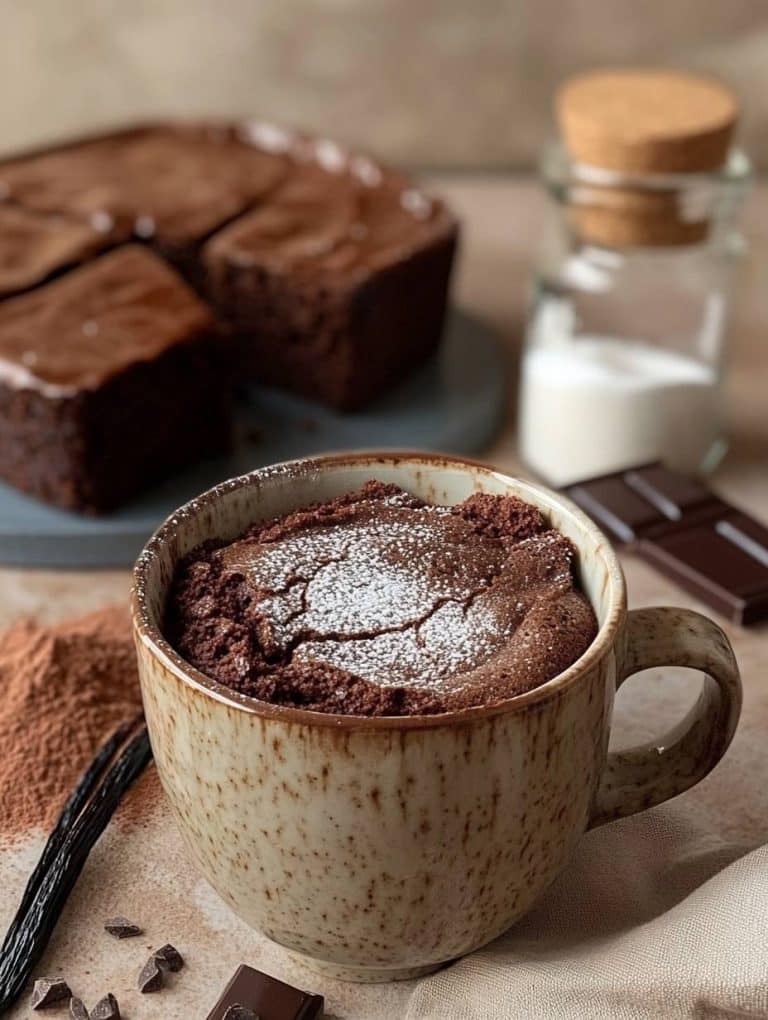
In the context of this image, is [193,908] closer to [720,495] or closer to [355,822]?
[355,822]

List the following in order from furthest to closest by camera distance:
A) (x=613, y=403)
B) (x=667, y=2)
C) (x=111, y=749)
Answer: (x=667, y=2) < (x=613, y=403) < (x=111, y=749)

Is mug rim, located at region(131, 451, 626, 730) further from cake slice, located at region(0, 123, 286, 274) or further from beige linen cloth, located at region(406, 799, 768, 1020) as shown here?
cake slice, located at region(0, 123, 286, 274)

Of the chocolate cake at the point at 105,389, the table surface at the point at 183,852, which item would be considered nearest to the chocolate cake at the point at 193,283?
the chocolate cake at the point at 105,389

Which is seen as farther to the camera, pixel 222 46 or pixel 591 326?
pixel 222 46

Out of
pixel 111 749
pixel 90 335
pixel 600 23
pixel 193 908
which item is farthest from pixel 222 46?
pixel 193 908

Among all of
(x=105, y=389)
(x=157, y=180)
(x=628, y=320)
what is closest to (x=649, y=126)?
(x=628, y=320)

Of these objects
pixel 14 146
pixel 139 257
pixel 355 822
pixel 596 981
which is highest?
pixel 355 822

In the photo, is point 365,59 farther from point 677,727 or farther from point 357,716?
point 357,716

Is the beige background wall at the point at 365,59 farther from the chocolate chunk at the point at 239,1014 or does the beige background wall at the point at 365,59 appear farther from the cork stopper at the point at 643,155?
the chocolate chunk at the point at 239,1014

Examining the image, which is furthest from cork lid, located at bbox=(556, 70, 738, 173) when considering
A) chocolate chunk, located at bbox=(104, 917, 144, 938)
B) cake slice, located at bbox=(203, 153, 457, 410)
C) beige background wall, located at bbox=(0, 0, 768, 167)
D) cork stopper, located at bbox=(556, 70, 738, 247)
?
chocolate chunk, located at bbox=(104, 917, 144, 938)
